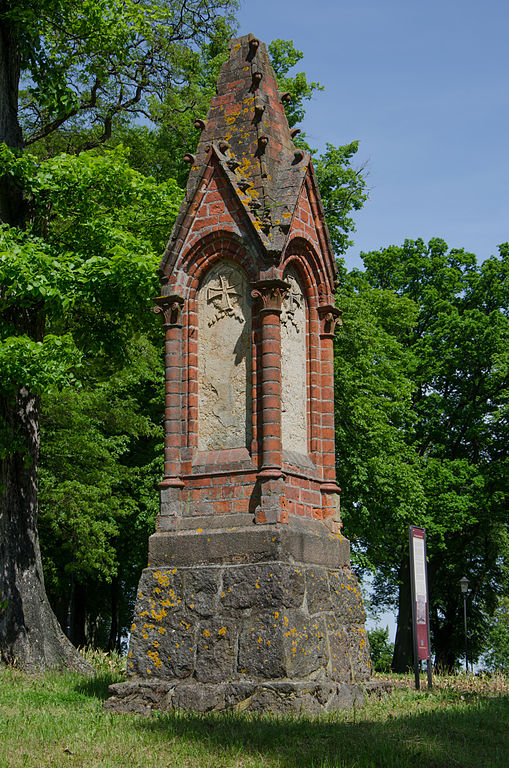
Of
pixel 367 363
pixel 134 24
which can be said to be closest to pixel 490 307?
pixel 367 363

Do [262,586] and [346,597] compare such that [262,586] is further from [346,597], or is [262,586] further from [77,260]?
[77,260]

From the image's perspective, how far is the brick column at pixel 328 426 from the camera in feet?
31.9

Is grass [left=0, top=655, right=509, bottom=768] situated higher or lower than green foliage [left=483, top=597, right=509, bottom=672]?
higher

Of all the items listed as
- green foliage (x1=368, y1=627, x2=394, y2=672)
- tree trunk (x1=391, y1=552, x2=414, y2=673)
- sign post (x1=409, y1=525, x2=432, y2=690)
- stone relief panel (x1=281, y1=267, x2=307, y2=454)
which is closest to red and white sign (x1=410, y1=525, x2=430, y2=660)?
sign post (x1=409, y1=525, x2=432, y2=690)

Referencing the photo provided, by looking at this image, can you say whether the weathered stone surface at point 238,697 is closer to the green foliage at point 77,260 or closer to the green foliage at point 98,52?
the green foliage at point 77,260

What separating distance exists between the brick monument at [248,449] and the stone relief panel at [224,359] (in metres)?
0.01

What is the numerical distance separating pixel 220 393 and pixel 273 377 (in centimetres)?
72

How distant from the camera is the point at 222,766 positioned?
5969 millimetres

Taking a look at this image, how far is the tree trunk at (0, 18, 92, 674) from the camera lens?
12688mm

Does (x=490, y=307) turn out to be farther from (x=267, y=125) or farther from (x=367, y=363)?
(x=267, y=125)

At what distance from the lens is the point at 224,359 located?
9.47 metres

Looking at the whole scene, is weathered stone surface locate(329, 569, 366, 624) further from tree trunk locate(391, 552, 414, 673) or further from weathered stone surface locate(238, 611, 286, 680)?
tree trunk locate(391, 552, 414, 673)

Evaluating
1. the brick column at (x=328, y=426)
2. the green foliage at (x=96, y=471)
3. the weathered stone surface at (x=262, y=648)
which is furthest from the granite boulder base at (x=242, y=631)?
the green foliage at (x=96, y=471)

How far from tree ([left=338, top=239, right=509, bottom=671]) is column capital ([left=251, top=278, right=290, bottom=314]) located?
45.1ft
